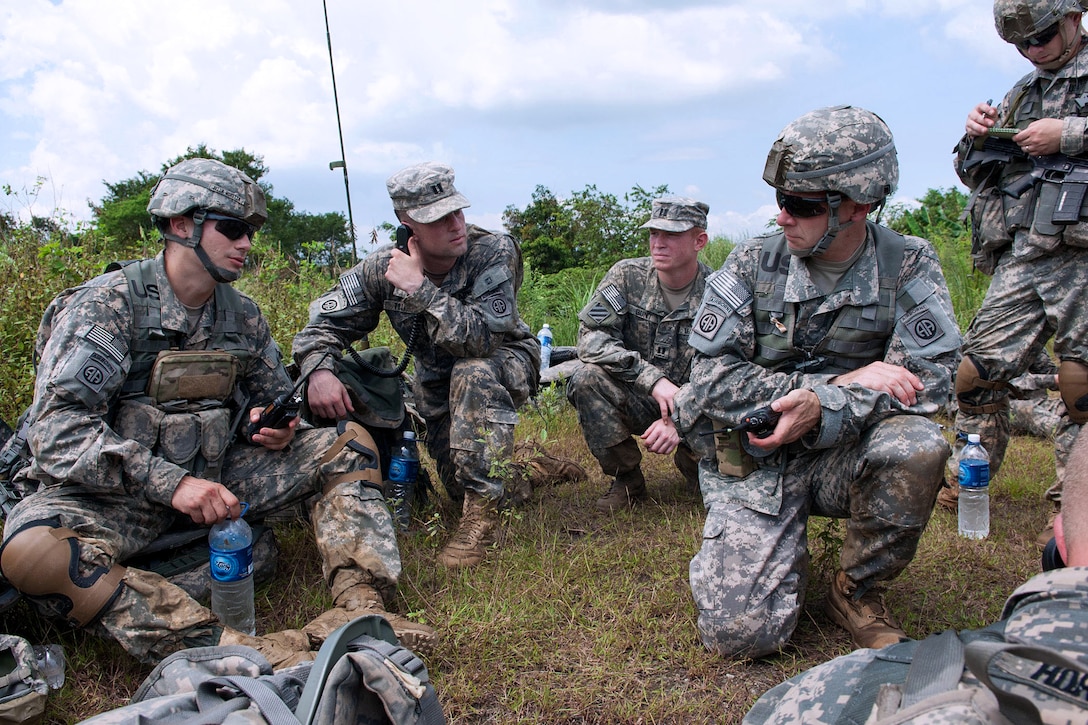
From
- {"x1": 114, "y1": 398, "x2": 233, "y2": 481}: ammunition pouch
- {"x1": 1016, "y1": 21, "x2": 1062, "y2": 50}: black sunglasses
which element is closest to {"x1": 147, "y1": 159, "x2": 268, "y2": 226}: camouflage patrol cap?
{"x1": 114, "y1": 398, "x2": 233, "y2": 481}: ammunition pouch

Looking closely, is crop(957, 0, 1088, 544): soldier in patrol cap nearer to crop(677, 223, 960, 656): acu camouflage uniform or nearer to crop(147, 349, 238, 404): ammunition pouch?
crop(677, 223, 960, 656): acu camouflage uniform

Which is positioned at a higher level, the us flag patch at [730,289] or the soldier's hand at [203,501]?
the us flag patch at [730,289]

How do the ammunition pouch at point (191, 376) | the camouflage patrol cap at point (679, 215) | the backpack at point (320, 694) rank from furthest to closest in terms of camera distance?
the camouflage patrol cap at point (679, 215) → the ammunition pouch at point (191, 376) → the backpack at point (320, 694)

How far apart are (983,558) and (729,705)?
1.88 metres

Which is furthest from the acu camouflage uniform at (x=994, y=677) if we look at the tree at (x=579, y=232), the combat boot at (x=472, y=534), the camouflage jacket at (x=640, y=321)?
the tree at (x=579, y=232)

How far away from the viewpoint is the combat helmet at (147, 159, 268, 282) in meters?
3.79

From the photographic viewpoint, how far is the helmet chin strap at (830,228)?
3.47 metres

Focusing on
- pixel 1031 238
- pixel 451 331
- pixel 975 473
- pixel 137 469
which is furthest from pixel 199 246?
pixel 1031 238

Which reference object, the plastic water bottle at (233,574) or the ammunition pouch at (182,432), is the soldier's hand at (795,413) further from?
the ammunition pouch at (182,432)

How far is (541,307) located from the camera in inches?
380

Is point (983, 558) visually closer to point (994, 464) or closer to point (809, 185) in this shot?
point (994, 464)

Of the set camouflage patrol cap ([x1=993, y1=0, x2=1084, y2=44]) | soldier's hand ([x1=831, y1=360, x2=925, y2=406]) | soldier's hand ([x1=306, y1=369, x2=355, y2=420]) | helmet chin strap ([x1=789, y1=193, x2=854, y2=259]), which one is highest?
camouflage patrol cap ([x1=993, y1=0, x2=1084, y2=44])

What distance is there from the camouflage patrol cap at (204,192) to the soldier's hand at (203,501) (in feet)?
3.81

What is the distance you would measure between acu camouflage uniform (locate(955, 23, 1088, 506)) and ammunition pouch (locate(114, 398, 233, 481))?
152 inches
